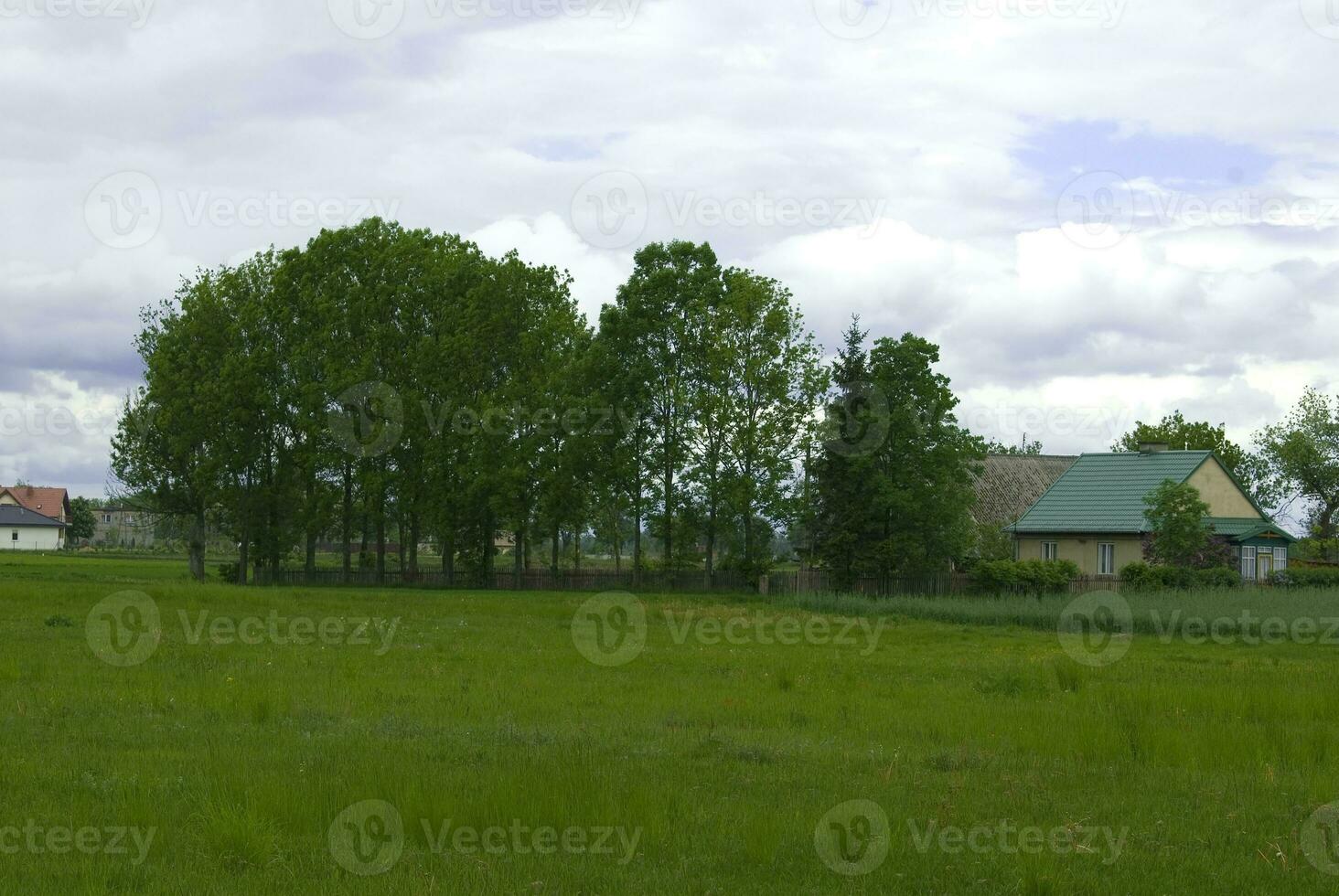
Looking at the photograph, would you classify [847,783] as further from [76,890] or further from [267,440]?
[267,440]

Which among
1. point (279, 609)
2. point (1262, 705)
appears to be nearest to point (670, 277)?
Result: point (279, 609)

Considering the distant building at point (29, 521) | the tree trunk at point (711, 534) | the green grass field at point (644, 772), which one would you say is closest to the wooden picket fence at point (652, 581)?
the tree trunk at point (711, 534)

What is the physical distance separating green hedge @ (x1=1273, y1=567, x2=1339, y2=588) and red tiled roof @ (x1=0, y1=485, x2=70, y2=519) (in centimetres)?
13499

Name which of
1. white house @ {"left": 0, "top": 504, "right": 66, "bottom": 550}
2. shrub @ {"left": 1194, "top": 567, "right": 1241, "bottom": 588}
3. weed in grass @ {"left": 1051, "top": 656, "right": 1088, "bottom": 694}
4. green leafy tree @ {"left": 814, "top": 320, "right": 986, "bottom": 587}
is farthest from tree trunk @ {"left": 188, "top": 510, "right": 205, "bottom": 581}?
white house @ {"left": 0, "top": 504, "right": 66, "bottom": 550}

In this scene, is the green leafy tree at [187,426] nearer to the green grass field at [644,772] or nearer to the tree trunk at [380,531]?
the tree trunk at [380,531]

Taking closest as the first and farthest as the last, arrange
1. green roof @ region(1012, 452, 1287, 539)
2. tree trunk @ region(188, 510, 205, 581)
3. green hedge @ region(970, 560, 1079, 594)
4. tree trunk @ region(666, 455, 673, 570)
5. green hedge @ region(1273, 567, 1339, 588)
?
1. green hedge @ region(970, 560, 1079, 594)
2. green hedge @ region(1273, 567, 1339, 588)
3. tree trunk @ region(666, 455, 673, 570)
4. green roof @ region(1012, 452, 1287, 539)
5. tree trunk @ region(188, 510, 205, 581)

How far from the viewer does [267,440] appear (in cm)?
7125

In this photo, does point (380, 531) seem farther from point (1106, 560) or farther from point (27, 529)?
point (27, 529)

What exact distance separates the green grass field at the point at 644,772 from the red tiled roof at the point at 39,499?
14137 centimetres

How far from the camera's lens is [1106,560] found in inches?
2574

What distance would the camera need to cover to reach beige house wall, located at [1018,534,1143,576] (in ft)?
211

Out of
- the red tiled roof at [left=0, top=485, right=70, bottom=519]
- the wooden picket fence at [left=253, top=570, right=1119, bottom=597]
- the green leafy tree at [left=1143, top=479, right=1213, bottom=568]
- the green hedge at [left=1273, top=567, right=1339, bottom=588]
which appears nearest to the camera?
the wooden picket fence at [left=253, top=570, right=1119, bottom=597]

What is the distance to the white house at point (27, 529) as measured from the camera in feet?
480

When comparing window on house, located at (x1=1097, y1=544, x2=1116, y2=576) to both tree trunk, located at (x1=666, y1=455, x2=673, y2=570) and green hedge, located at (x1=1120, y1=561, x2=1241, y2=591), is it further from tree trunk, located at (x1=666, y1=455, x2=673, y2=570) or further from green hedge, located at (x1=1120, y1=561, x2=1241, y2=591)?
tree trunk, located at (x1=666, y1=455, x2=673, y2=570)
